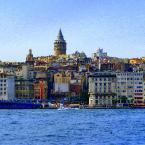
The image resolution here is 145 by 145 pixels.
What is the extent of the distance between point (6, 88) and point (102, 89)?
37.6 feet

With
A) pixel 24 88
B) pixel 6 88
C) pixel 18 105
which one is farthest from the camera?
pixel 24 88

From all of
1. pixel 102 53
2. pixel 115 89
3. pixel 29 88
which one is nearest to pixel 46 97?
pixel 29 88

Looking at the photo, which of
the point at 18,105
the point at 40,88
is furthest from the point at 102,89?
the point at 18,105

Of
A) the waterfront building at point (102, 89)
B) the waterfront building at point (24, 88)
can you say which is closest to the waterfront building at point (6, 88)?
the waterfront building at point (24, 88)

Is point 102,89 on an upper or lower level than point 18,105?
upper

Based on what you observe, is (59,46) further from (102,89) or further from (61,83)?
(102,89)

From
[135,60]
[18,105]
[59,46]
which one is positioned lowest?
[18,105]

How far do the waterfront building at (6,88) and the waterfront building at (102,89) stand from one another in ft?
31.7

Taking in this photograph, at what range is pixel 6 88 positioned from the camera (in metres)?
92.2

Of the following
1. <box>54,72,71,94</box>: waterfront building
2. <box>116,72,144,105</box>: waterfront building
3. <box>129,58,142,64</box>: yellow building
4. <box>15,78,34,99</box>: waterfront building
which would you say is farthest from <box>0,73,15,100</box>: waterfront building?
<box>129,58,142,64</box>: yellow building

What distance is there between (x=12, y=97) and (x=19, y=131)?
59851 mm

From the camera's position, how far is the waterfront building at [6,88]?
92.1 meters

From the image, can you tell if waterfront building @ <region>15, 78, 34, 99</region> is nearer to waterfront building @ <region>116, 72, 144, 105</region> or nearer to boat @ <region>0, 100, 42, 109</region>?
boat @ <region>0, 100, 42, 109</region>

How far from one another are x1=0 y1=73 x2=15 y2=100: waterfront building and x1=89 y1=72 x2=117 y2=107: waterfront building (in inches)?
380
